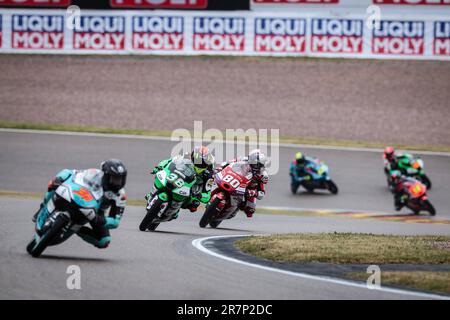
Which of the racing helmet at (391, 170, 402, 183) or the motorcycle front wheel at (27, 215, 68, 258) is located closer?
the motorcycle front wheel at (27, 215, 68, 258)

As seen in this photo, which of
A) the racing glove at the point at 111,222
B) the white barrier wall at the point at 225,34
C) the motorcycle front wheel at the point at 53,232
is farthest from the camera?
the white barrier wall at the point at 225,34

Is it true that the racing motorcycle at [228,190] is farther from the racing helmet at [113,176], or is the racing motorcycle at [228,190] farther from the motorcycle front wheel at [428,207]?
the motorcycle front wheel at [428,207]

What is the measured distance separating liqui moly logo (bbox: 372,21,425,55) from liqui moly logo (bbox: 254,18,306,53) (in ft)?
8.44

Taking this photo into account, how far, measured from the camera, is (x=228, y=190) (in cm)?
1535

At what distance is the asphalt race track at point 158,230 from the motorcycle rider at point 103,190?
0.29 m

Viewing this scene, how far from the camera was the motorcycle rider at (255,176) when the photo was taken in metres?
15.4

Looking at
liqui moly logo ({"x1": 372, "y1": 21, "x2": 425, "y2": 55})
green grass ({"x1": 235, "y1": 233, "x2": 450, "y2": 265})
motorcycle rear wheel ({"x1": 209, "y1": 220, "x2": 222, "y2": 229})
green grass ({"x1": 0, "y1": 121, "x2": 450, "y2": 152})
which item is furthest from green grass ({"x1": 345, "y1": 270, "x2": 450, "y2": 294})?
liqui moly logo ({"x1": 372, "y1": 21, "x2": 425, "y2": 55})

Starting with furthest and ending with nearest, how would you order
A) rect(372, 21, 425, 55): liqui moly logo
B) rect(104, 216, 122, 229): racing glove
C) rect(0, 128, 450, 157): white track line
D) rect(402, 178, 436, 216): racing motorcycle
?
rect(372, 21, 425, 55): liqui moly logo
rect(0, 128, 450, 157): white track line
rect(402, 178, 436, 216): racing motorcycle
rect(104, 216, 122, 229): racing glove

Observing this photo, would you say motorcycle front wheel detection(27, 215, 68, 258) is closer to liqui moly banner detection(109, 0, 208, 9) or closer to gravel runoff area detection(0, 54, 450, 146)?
gravel runoff area detection(0, 54, 450, 146)

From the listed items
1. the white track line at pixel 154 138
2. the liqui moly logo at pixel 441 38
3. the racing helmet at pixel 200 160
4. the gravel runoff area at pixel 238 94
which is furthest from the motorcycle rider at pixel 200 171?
the liqui moly logo at pixel 441 38

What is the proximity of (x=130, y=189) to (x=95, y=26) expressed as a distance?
10746 mm

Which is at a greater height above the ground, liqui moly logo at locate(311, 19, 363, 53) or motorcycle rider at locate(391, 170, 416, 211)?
liqui moly logo at locate(311, 19, 363, 53)

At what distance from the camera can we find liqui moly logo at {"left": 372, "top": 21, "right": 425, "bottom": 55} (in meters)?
31.5

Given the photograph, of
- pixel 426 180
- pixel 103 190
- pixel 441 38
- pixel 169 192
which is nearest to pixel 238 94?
pixel 441 38
